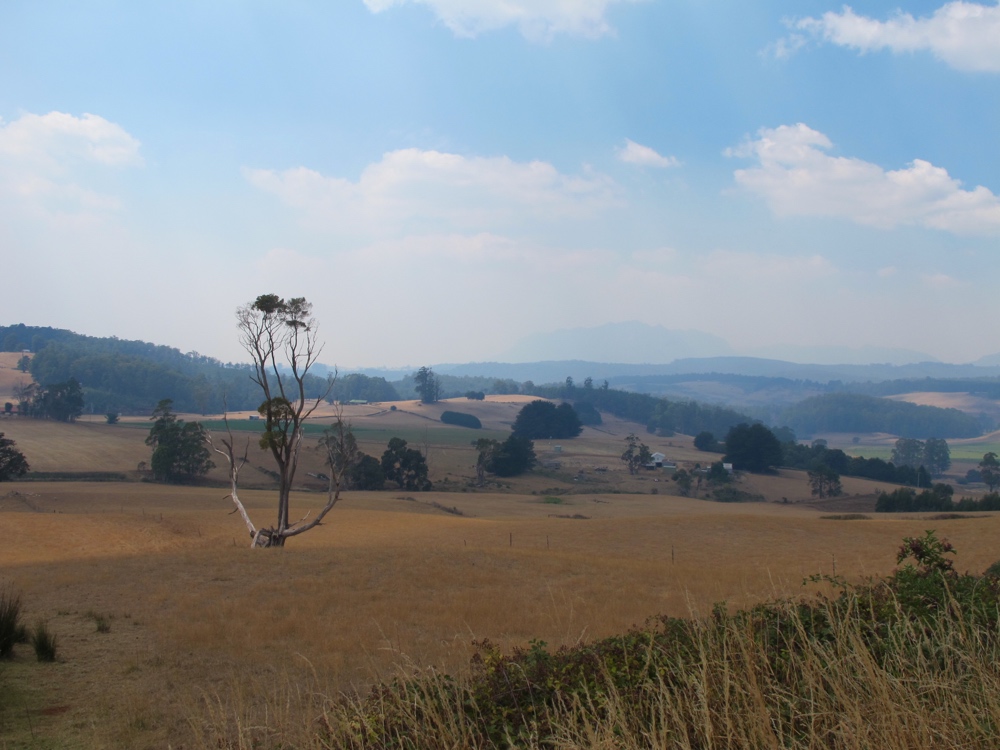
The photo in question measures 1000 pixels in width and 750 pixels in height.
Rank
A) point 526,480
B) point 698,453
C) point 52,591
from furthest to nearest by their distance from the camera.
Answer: point 698,453, point 526,480, point 52,591

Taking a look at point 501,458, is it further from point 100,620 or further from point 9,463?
point 100,620

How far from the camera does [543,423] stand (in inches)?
5285

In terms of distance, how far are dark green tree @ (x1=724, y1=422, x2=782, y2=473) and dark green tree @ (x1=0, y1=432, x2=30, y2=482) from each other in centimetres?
8310

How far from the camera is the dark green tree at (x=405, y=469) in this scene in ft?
250

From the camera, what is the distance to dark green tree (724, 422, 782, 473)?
101 meters

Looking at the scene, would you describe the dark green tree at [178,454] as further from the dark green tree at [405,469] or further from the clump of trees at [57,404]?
the clump of trees at [57,404]

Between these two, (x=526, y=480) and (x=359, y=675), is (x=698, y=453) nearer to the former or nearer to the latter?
(x=526, y=480)

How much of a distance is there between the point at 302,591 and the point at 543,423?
11860 centimetres

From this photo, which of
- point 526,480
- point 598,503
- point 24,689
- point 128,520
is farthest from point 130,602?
point 526,480

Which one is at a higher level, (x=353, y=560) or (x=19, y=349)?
(x=19, y=349)

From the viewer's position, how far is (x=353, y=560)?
21.3m

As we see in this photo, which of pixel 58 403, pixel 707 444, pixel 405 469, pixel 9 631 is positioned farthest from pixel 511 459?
pixel 9 631

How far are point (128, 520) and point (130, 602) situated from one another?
23700mm

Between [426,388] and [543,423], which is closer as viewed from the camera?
[543,423]
